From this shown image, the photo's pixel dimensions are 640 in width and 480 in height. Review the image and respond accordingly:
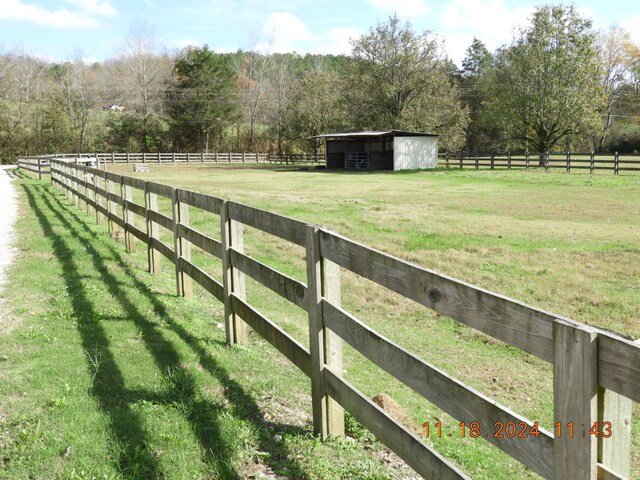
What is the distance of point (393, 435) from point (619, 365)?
152 cm

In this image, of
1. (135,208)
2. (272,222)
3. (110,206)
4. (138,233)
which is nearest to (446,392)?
(272,222)

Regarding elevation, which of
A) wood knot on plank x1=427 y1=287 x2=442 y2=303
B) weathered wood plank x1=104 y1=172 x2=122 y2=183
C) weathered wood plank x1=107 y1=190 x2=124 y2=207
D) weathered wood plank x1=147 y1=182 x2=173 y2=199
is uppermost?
weathered wood plank x1=104 y1=172 x2=122 y2=183

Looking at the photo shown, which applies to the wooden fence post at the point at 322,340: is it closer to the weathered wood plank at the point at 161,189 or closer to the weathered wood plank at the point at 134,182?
the weathered wood plank at the point at 161,189

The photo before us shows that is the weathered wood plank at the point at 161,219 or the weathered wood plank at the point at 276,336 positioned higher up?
the weathered wood plank at the point at 161,219

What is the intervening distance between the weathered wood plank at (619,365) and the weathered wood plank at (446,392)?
417 millimetres

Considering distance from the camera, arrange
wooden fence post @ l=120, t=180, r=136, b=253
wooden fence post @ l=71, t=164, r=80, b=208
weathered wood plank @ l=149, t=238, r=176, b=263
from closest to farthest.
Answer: weathered wood plank @ l=149, t=238, r=176, b=263, wooden fence post @ l=120, t=180, r=136, b=253, wooden fence post @ l=71, t=164, r=80, b=208

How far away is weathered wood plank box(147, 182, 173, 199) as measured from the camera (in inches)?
299

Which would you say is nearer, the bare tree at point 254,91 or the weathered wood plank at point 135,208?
the weathered wood plank at point 135,208

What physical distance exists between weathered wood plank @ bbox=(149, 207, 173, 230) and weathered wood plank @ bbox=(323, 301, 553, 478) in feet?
14.1

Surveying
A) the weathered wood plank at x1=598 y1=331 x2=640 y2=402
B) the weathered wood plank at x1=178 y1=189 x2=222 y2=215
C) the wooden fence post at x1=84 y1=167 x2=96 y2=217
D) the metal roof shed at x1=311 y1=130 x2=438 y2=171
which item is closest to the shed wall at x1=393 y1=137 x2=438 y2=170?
the metal roof shed at x1=311 y1=130 x2=438 y2=171

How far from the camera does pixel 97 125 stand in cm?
6450

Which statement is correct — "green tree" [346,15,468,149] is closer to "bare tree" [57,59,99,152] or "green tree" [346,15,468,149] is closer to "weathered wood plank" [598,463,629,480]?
"bare tree" [57,59,99,152]

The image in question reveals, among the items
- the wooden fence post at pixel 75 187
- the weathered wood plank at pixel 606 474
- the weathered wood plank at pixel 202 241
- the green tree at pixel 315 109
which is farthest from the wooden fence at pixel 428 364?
the green tree at pixel 315 109

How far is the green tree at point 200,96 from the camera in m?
66.0
